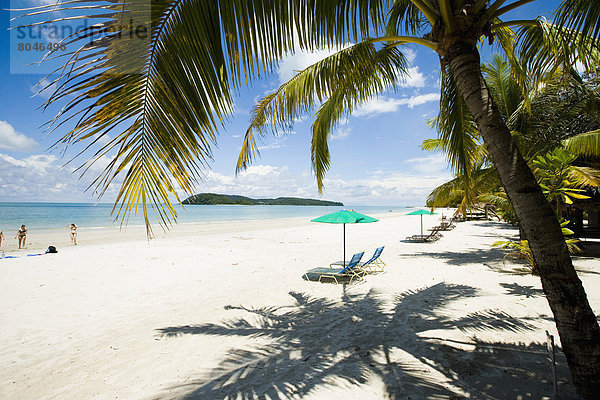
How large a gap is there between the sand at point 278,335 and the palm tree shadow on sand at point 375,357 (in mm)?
20

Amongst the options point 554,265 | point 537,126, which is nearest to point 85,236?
point 554,265

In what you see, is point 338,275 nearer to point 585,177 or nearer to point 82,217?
point 585,177

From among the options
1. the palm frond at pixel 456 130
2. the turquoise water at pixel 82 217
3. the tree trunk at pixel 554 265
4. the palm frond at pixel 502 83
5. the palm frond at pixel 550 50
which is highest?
the palm frond at pixel 502 83

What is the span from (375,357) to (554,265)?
2.36 metres

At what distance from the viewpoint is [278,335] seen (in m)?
4.43

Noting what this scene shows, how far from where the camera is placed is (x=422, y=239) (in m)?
15.1

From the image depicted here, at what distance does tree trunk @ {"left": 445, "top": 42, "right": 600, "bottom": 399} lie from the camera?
86.8 inches

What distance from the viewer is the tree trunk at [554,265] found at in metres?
2.21

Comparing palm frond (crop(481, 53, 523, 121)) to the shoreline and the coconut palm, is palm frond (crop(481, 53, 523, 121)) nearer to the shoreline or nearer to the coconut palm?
the coconut palm

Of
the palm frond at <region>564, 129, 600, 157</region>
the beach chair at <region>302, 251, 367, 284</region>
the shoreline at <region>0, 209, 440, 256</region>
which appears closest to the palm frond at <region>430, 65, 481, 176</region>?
the beach chair at <region>302, 251, 367, 284</region>

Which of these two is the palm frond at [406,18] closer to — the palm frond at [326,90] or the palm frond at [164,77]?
the palm frond at [326,90]

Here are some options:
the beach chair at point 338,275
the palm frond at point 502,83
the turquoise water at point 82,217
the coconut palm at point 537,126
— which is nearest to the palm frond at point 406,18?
the coconut palm at point 537,126

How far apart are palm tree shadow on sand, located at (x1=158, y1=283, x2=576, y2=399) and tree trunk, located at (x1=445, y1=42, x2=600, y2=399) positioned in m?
0.85

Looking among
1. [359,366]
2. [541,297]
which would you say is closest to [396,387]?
[359,366]
